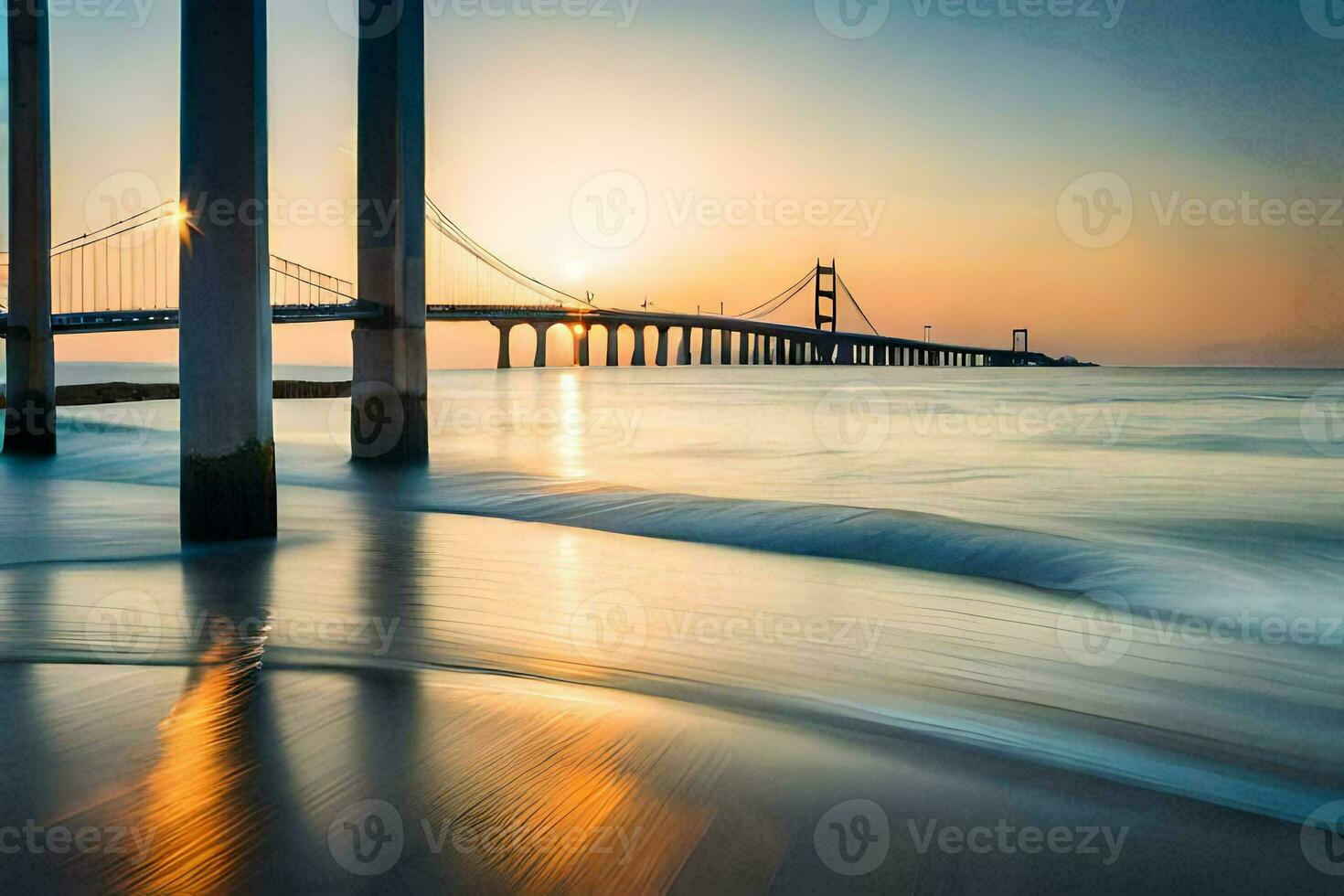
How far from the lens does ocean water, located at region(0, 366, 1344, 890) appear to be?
351 cm

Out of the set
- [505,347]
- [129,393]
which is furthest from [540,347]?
[129,393]

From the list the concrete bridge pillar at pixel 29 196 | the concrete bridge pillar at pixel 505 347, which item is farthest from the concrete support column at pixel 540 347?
the concrete bridge pillar at pixel 29 196

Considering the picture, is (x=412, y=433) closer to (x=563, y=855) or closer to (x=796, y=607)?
(x=796, y=607)

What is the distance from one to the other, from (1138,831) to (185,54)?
22.6 feet

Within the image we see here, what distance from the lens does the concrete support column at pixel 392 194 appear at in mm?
12523

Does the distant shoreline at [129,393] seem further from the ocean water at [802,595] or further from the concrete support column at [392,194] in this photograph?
the concrete support column at [392,194]

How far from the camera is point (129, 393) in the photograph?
4794 centimetres

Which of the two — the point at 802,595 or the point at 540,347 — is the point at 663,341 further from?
the point at 802,595

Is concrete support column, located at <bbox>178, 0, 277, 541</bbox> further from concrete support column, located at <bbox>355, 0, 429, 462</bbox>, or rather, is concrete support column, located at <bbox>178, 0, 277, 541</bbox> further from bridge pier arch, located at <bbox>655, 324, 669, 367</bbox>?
bridge pier arch, located at <bbox>655, 324, 669, 367</bbox>

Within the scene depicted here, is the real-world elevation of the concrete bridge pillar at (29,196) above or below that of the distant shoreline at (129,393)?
above

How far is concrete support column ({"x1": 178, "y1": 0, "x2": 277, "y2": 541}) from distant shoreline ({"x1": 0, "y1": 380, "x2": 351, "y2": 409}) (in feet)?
126

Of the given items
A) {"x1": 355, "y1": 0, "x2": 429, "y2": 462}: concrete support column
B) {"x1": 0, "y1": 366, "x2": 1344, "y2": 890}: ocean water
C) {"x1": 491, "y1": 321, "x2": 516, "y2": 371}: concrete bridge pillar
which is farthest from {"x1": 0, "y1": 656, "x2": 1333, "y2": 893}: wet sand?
{"x1": 491, "y1": 321, "x2": 516, "y2": 371}: concrete bridge pillar

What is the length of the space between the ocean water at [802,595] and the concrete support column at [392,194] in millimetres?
1537

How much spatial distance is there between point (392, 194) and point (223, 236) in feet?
20.4
